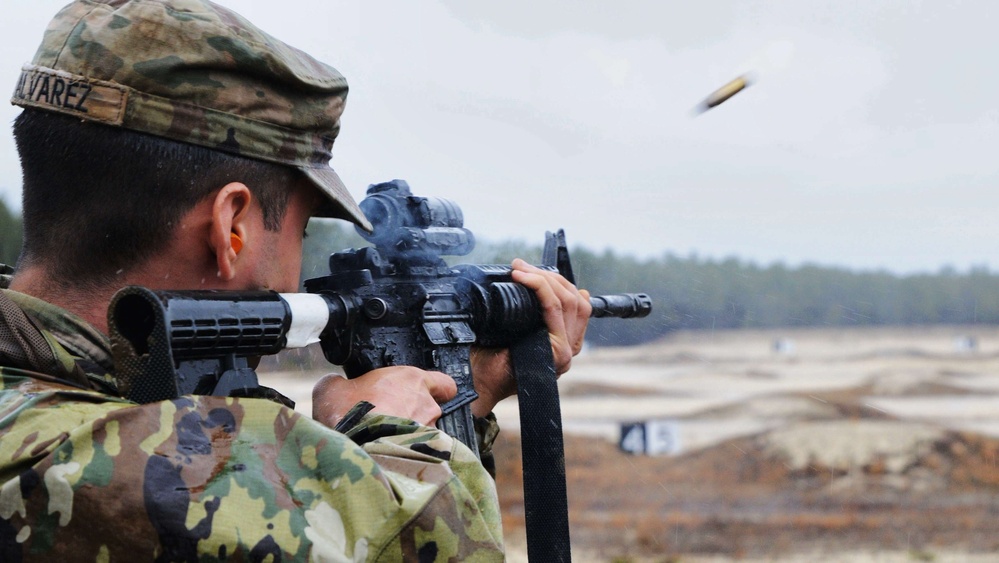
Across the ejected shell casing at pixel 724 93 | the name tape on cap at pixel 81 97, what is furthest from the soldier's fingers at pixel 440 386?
the ejected shell casing at pixel 724 93

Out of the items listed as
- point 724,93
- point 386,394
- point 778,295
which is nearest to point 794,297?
point 778,295

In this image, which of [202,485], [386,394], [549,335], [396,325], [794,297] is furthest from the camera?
[794,297]

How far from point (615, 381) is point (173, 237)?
2195cm

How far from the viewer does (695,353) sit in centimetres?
2550

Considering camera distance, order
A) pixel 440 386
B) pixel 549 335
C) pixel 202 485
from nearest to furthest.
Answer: pixel 202 485 → pixel 440 386 → pixel 549 335

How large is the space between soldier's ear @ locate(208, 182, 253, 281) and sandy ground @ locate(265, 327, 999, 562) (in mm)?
8993

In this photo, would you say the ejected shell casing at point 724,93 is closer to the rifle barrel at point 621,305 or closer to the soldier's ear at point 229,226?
the rifle barrel at point 621,305

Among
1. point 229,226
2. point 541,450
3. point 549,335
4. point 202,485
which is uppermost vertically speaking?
point 229,226

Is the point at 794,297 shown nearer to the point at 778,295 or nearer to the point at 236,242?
the point at 778,295

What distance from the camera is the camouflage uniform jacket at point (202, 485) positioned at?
1349 millimetres

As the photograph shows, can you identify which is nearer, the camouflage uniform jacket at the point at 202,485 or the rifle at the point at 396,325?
the camouflage uniform jacket at the point at 202,485

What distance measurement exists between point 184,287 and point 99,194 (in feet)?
0.74

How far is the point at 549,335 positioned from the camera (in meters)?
2.99

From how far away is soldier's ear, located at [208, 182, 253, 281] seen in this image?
184cm
